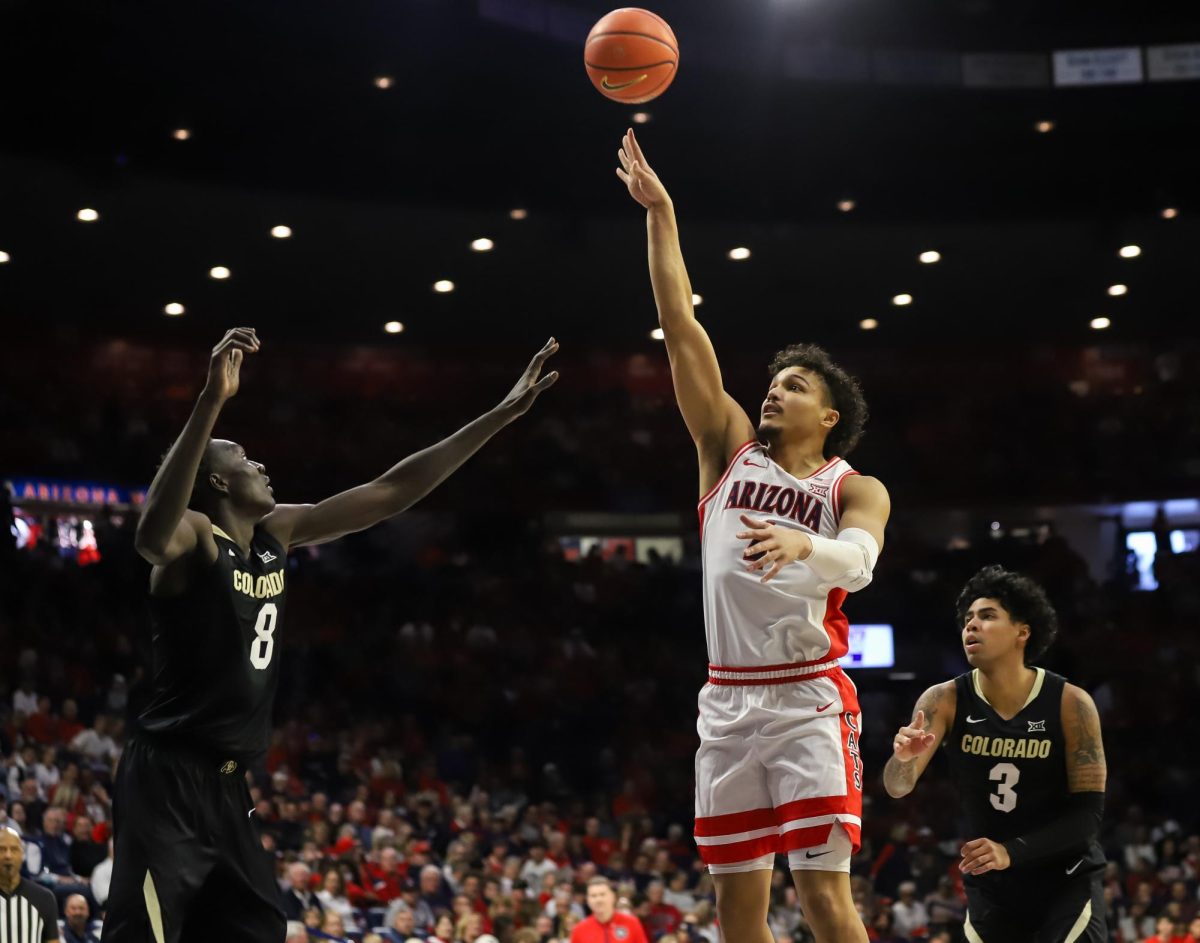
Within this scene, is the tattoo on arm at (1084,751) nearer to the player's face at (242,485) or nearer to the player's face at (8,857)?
the player's face at (242,485)

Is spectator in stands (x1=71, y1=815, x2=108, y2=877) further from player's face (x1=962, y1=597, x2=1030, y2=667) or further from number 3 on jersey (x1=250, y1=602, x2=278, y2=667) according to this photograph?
player's face (x1=962, y1=597, x2=1030, y2=667)

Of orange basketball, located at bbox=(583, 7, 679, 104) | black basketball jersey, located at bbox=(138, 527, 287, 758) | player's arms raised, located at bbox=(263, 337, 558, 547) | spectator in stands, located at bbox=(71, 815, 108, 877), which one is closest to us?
black basketball jersey, located at bbox=(138, 527, 287, 758)

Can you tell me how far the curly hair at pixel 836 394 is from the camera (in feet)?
17.5

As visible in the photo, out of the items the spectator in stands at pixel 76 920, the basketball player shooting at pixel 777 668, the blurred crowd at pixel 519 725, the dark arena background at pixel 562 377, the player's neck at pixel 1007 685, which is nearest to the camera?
the basketball player shooting at pixel 777 668

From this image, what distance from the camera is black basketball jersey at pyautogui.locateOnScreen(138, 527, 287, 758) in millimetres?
4594

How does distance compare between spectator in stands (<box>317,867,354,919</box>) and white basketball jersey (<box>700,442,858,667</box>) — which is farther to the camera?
spectator in stands (<box>317,867,354,919</box>)

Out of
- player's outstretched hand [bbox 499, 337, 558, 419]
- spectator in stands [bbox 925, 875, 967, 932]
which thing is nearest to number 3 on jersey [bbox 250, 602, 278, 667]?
player's outstretched hand [bbox 499, 337, 558, 419]

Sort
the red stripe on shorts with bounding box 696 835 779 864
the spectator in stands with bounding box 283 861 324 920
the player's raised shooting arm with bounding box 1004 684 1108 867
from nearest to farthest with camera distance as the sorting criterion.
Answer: the red stripe on shorts with bounding box 696 835 779 864
the player's raised shooting arm with bounding box 1004 684 1108 867
the spectator in stands with bounding box 283 861 324 920

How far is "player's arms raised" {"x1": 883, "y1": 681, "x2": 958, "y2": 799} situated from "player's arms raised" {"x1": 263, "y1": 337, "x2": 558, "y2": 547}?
1.80 m

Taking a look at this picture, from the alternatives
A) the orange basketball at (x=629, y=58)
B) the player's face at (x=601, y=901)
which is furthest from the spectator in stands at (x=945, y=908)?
the orange basketball at (x=629, y=58)

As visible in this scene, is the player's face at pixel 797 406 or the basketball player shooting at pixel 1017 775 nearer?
the player's face at pixel 797 406

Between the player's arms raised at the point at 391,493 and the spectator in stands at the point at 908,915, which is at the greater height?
the player's arms raised at the point at 391,493

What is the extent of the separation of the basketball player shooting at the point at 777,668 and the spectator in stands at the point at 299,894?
854 centimetres

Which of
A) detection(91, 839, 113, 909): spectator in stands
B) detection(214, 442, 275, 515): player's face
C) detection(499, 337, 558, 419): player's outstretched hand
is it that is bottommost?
detection(91, 839, 113, 909): spectator in stands
